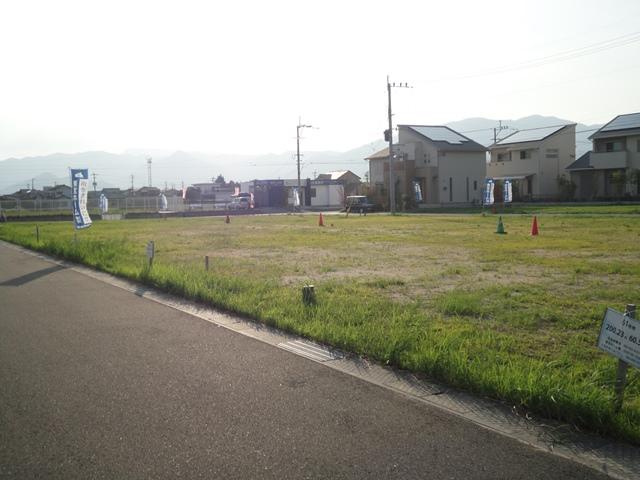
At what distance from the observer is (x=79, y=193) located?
18.2 m

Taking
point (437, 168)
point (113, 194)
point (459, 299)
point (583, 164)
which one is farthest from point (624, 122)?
point (113, 194)

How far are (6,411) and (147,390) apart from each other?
110 centimetres

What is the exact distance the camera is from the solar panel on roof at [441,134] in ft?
188

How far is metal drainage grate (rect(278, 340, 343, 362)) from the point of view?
6.19 m

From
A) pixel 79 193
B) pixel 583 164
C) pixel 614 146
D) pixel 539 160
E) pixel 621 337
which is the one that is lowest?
pixel 621 337

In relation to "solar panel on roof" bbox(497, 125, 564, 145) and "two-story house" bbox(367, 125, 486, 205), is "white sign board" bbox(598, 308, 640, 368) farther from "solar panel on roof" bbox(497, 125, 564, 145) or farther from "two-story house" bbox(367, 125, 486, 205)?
"solar panel on roof" bbox(497, 125, 564, 145)

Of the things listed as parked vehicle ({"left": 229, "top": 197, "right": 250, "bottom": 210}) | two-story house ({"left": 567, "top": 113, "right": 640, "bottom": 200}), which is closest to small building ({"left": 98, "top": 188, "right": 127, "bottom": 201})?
parked vehicle ({"left": 229, "top": 197, "right": 250, "bottom": 210})

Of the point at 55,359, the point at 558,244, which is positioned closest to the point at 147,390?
the point at 55,359

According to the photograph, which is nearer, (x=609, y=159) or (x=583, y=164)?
(x=609, y=159)

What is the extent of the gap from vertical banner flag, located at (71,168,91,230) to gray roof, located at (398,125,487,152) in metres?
42.0

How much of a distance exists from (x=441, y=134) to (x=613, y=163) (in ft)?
57.8

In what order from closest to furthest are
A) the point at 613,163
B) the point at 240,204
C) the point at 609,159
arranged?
the point at 613,163
the point at 609,159
the point at 240,204

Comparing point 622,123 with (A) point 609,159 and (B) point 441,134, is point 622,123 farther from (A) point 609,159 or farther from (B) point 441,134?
(B) point 441,134

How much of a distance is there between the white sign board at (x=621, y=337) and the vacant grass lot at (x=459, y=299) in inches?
16.2
